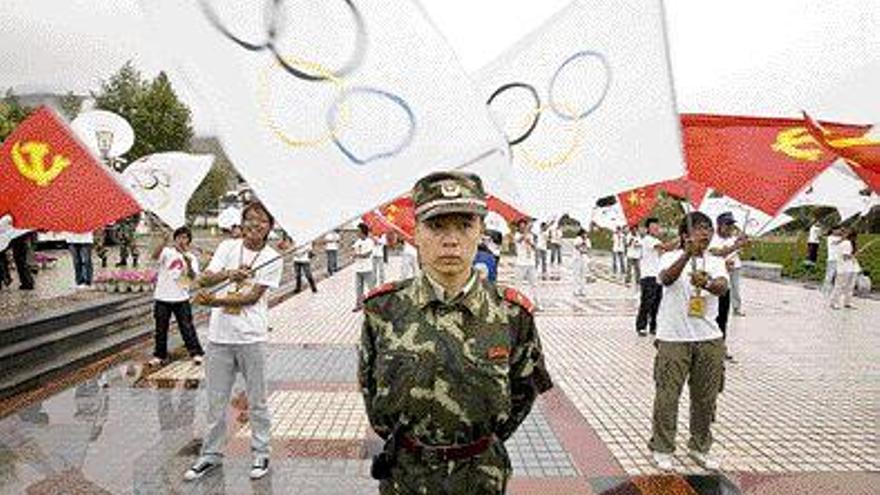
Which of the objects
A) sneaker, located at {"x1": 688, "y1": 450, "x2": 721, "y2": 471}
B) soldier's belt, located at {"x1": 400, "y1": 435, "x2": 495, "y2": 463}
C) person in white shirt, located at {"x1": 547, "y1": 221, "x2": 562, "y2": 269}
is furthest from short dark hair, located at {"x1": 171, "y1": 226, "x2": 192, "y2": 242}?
person in white shirt, located at {"x1": 547, "y1": 221, "x2": 562, "y2": 269}

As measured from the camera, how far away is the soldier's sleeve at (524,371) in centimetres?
266

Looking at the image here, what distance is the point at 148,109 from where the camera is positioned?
4119cm

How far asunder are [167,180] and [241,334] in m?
2.42

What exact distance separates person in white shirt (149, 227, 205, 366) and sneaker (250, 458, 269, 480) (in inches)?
134

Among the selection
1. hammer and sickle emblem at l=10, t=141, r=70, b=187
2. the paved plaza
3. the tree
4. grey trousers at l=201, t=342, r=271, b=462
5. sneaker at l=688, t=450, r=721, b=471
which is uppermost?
the tree

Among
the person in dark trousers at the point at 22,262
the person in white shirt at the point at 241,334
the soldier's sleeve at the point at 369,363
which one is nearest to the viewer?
the soldier's sleeve at the point at 369,363

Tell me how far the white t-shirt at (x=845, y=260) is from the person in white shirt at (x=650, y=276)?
5.27 m

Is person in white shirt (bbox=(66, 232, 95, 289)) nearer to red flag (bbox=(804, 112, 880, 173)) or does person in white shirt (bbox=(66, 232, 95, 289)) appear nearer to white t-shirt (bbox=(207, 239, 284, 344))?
white t-shirt (bbox=(207, 239, 284, 344))

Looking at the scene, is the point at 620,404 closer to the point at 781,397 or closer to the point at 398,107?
the point at 781,397

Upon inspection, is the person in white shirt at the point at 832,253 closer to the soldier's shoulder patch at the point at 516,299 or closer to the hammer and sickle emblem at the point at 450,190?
the soldier's shoulder patch at the point at 516,299

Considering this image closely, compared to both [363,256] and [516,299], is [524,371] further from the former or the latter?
[363,256]

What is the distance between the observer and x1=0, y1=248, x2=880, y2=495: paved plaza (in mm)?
5027

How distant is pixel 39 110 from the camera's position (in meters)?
5.45

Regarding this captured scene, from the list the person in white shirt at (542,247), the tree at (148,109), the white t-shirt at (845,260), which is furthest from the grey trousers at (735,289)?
the tree at (148,109)
